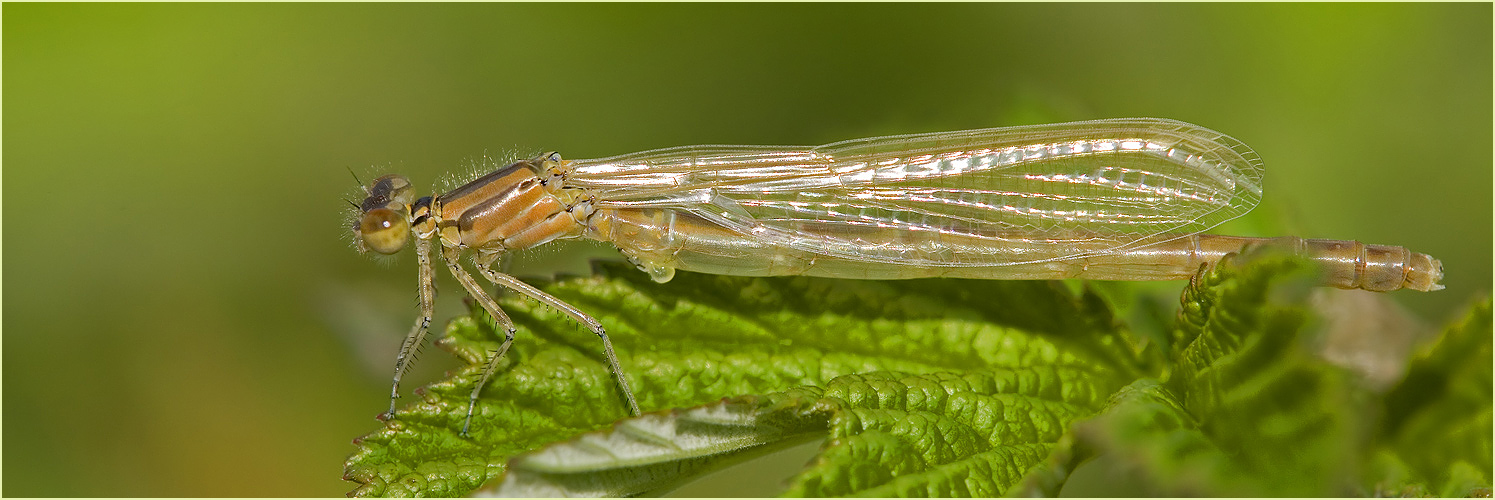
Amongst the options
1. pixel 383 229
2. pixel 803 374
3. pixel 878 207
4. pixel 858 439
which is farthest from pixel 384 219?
pixel 858 439

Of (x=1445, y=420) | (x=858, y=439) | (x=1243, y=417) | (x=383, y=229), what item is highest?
(x=383, y=229)

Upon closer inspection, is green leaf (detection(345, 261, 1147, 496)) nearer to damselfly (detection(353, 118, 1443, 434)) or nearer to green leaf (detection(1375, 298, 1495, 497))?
damselfly (detection(353, 118, 1443, 434))

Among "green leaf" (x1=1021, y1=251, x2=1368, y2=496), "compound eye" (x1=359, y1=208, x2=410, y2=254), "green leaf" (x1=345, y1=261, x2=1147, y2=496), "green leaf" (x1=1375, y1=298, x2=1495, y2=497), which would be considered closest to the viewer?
"green leaf" (x1=1021, y1=251, x2=1368, y2=496)

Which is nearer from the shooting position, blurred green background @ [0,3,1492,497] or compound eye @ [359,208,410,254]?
compound eye @ [359,208,410,254]

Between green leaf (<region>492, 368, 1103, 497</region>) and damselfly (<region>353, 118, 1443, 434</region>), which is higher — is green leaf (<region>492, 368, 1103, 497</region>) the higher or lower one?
the lower one

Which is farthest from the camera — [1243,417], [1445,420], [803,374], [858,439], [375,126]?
[375,126]

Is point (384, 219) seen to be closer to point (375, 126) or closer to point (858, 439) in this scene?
point (858, 439)

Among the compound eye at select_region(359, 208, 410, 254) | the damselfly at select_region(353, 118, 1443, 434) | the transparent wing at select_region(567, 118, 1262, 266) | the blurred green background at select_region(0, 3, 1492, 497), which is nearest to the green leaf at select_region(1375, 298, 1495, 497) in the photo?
the damselfly at select_region(353, 118, 1443, 434)
